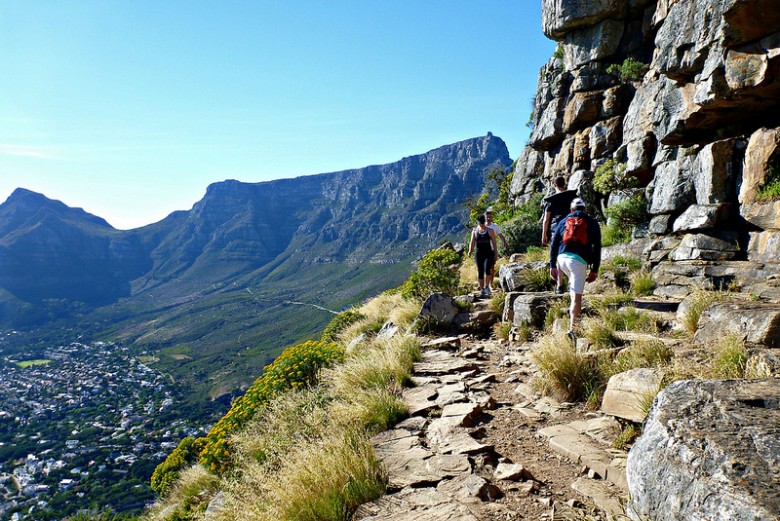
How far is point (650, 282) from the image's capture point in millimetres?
9727

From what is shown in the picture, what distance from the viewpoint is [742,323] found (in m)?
5.03

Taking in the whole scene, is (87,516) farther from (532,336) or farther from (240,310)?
(240,310)

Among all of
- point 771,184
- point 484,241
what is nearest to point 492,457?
point 484,241

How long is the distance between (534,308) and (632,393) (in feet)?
13.8

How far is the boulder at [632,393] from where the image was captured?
13.0 feet

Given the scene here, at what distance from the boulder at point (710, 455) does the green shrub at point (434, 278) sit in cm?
1014

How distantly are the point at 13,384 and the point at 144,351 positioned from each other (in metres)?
28.3

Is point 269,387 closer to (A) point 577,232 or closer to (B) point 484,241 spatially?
(B) point 484,241

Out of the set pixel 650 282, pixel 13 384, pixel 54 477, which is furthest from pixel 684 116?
pixel 13 384

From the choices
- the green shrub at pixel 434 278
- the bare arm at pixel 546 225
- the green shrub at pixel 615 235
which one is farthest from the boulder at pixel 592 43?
the bare arm at pixel 546 225

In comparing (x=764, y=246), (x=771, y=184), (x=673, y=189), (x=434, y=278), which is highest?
(x=673, y=189)

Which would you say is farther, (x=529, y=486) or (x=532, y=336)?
(x=532, y=336)

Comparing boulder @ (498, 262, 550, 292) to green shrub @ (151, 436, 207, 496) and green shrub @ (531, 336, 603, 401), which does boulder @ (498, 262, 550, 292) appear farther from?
green shrub @ (151, 436, 207, 496)

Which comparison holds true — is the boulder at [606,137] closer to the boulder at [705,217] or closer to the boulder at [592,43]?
the boulder at [592,43]
